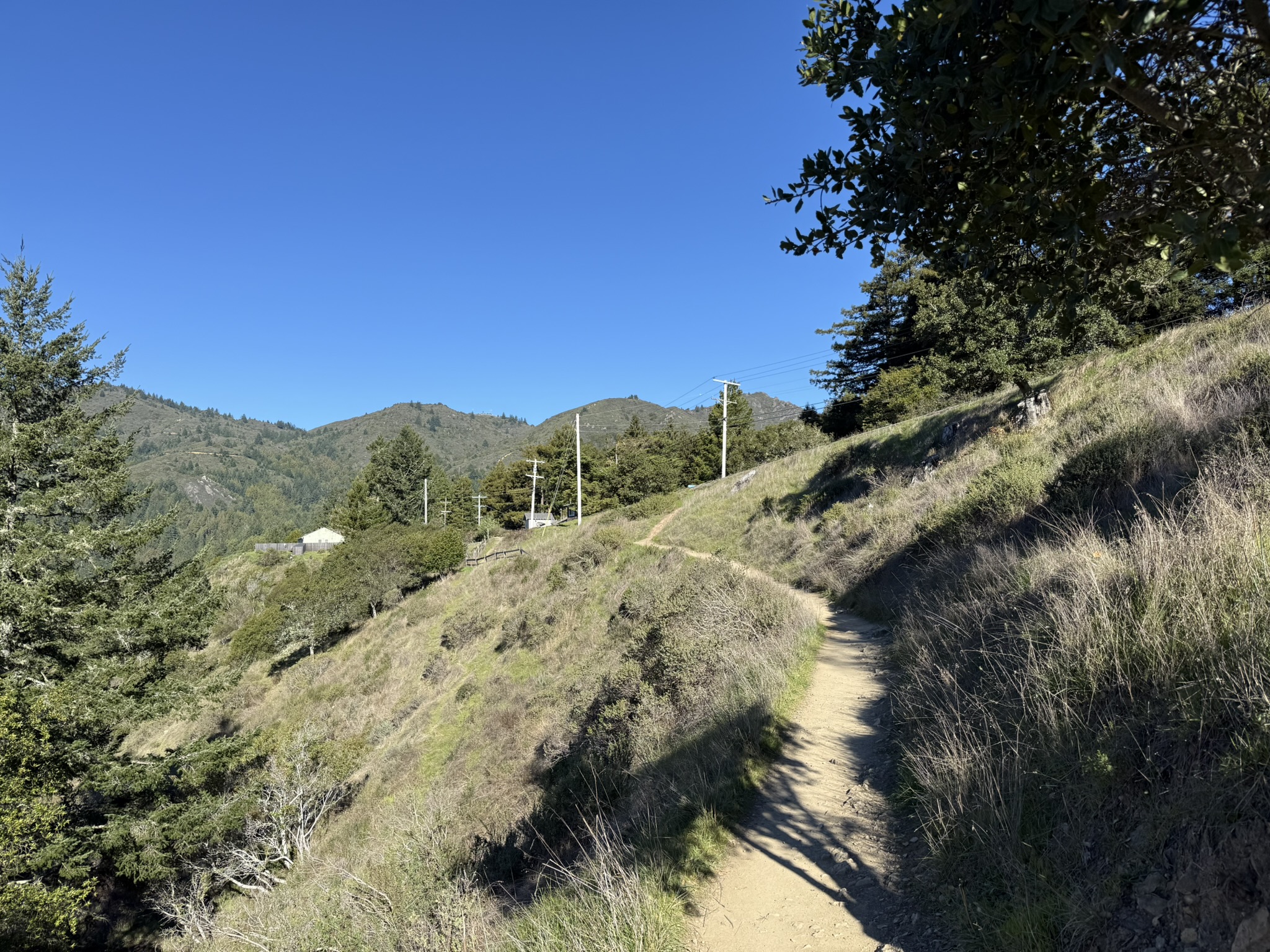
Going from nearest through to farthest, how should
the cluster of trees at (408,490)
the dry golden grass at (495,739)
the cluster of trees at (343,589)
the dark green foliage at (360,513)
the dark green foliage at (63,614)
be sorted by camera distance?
the dry golden grass at (495,739) < the dark green foliage at (63,614) < the cluster of trees at (343,589) < the dark green foliage at (360,513) < the cluster of trees at (408,490)

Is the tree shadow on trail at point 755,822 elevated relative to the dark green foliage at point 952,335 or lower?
lower

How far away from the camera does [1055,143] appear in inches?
107

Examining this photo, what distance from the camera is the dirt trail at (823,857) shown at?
3.34 meters

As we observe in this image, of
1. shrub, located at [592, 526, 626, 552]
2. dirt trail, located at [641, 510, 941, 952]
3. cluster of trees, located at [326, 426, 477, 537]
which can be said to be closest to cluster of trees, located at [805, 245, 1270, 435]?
dirt trail, located at [641, 510, 941, 952]

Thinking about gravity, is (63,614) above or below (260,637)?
above

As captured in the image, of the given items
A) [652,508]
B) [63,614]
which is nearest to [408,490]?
[652,508]

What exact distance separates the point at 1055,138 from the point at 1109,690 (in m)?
3.00

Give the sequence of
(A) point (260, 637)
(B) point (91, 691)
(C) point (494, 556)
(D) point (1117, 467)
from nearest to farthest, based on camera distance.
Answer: (D) point (1117, 467), (B) point (91, 691), (A) point (260, 637), (C) point (494, 556)

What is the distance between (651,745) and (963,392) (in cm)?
2485

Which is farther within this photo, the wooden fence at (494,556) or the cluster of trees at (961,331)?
the wooden fence at (494,556)

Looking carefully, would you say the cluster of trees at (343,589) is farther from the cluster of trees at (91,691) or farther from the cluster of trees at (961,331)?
the cluster of trees at (961,331)

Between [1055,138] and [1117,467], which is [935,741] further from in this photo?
[1117,467]

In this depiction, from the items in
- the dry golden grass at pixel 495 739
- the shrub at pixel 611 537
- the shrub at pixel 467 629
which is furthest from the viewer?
the shrub at pixel 611 537

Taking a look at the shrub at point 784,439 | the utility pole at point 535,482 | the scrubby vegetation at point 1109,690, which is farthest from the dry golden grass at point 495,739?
the utility pole at point 535,482
